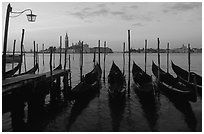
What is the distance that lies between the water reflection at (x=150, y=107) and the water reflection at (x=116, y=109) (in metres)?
1.06

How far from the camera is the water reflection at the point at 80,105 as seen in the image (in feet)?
32.0

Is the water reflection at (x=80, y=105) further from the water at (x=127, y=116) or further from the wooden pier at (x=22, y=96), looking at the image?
the wooden pier at (x=22, y=96)

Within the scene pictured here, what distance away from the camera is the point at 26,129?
853 cm

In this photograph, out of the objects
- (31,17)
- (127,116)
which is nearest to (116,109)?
(127,116)

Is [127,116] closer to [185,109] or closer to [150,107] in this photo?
[150,107]

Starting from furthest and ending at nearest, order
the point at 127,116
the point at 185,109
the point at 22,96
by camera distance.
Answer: the point at 185,109 < the point at 127,116 < the point at 22,96

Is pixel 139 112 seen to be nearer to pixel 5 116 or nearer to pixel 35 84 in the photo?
pixel 35 84

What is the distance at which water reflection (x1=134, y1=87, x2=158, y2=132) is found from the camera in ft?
30.5

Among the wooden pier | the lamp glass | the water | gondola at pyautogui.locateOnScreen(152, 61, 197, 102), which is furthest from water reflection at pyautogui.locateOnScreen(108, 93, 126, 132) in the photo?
the lamp glass

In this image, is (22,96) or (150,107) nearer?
(22,96)

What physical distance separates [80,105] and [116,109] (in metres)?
1.93

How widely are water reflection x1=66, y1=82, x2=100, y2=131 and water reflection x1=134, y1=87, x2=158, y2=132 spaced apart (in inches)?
115

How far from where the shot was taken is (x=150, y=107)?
11.7m

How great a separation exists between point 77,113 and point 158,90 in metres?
6.52
